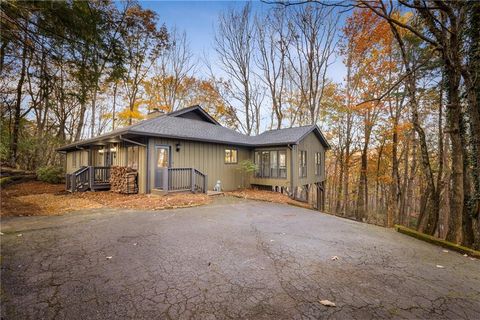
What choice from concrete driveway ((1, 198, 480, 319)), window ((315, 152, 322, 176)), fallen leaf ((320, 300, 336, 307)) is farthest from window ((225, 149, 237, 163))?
fallen leaf ((320, 300, 336, 307))

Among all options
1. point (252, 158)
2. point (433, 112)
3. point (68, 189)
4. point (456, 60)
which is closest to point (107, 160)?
point (68, 189)

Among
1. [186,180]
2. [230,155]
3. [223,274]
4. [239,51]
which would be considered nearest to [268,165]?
[230,155]

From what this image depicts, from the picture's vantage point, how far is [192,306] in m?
2.12

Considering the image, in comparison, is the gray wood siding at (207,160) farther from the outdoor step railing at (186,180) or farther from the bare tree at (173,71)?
the bare tree at (173,71)

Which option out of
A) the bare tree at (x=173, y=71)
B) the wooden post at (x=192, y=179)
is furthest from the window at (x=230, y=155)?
the bare tree at (x=173, y=71)

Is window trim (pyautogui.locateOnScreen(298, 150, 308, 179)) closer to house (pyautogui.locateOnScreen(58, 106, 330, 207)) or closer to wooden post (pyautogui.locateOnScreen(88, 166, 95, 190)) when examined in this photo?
house (pyautogui.locateOnScreen(58, 106, 330, 207))

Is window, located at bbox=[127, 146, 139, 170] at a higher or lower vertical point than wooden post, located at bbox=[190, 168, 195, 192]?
higher

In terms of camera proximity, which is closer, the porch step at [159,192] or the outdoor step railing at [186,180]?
the porch step at [159,192]

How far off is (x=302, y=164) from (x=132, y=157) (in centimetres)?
997

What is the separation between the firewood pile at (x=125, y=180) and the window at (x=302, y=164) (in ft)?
30.5

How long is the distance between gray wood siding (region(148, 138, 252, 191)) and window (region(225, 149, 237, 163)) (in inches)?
9.3

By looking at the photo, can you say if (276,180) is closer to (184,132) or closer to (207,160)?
(207,160)

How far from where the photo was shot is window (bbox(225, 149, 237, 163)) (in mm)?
12898

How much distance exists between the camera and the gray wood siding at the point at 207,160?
33.1 ft
